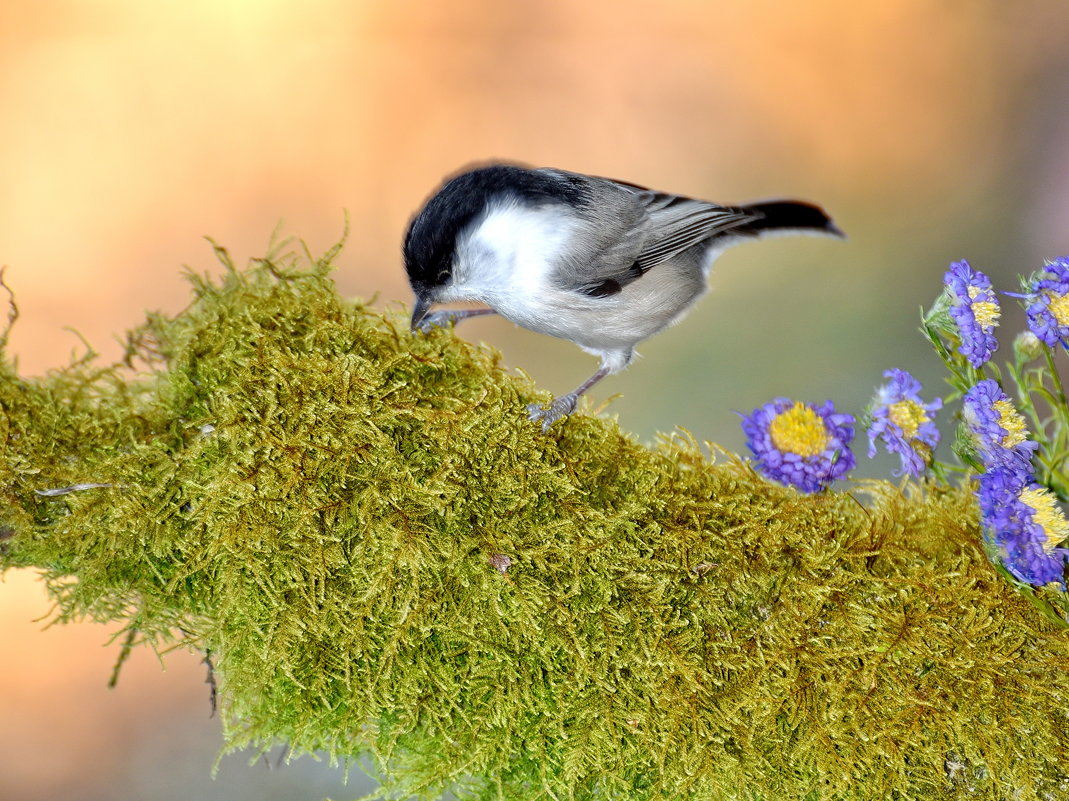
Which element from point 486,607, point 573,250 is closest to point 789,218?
point 573,250

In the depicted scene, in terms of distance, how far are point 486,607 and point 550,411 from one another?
37 cm

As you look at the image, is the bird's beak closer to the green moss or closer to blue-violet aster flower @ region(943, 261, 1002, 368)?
the green moss

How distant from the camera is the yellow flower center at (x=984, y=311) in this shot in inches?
51.8

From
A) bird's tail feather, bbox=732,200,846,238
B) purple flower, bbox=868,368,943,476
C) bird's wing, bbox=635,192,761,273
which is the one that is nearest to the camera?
purple flower, bbox=868,368,943,476

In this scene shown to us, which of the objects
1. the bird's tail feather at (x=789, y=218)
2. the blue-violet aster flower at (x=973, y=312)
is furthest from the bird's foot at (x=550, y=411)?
the bird's tail feather at (x=789, y=218)

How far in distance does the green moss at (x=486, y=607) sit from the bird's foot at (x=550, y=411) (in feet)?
0.14

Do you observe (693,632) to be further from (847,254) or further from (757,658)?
(847,254)

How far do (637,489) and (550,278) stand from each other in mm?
654

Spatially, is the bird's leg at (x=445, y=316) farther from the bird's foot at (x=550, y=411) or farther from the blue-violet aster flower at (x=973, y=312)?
the blue-violet aster flower at (x=973, y=312)

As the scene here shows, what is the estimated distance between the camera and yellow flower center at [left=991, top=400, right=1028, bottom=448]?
131 cm

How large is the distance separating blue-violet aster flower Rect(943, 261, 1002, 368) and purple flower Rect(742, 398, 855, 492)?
0.95ft

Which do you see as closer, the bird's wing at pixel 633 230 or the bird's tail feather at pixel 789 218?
the bird's wing at pixel 633 230

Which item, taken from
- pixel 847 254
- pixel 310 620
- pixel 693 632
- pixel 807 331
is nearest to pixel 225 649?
pixel 310 620

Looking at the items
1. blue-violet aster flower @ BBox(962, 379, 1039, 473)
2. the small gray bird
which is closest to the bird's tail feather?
the small gray bird
